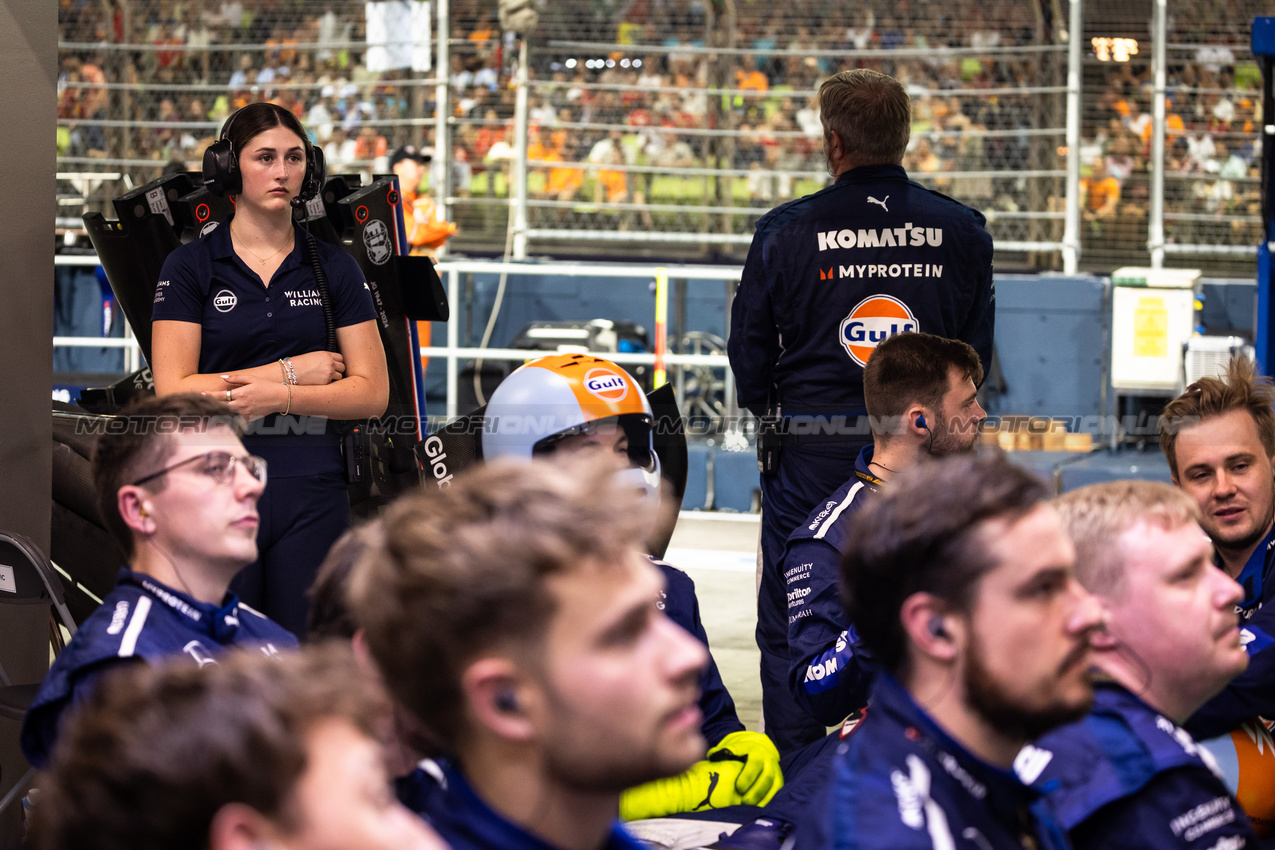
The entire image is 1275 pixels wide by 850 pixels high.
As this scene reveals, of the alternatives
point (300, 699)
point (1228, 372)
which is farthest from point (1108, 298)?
point (300, 699)

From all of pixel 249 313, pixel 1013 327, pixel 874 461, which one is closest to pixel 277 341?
pixel 249 313

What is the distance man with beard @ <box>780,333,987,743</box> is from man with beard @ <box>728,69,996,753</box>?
24.8 inches

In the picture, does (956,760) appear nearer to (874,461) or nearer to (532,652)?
(532,652)

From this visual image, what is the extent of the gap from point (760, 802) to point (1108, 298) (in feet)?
29.0

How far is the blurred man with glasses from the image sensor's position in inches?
87.4

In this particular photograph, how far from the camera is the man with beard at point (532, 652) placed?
120 cm

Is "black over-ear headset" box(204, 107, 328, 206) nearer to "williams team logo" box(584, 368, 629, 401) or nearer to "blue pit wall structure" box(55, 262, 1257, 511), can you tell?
"williams team logo" box(584, 368, 629, 401)

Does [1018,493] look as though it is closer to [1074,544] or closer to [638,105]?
[1074,544]

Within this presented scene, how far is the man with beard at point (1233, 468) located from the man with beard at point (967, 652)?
142 cm

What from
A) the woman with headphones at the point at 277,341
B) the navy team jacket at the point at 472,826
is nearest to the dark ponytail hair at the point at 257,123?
the woman with headphones at the point at 277,341

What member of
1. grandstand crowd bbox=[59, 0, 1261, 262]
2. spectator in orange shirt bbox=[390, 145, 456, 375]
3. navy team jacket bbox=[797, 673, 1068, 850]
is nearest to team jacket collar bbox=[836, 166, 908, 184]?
navy team jacket bbox=[797, 673, 1068, 850]

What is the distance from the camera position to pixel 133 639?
2131 millimetres

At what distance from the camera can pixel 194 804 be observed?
104cm

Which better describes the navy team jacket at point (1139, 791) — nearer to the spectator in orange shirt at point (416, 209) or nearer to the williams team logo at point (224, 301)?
the williams team logo at point (224, 301)
